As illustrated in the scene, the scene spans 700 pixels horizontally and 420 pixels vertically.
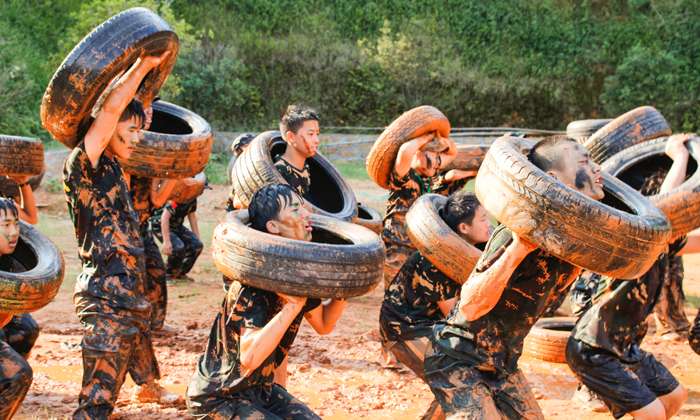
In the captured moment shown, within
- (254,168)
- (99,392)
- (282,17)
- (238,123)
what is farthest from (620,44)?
(99,392)

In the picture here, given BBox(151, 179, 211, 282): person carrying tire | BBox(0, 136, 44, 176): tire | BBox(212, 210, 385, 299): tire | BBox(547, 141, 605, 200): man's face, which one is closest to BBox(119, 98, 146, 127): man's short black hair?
BBox(0, 136, 44, 176): tire

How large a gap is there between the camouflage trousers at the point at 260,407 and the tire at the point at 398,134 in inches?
129

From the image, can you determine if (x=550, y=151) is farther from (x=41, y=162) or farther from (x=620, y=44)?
(x=620, y=44)

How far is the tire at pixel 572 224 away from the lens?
2.43 metres

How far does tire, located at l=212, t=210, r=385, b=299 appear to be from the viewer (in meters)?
2.71

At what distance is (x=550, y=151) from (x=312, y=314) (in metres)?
1.55

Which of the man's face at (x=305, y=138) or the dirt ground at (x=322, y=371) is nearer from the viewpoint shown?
the dirt ground at (x=322, y=371)

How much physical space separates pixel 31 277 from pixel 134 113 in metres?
1.24

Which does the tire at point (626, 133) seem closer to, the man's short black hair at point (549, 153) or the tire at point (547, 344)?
the tire at point (547, 344)

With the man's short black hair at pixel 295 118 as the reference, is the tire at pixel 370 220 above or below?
below

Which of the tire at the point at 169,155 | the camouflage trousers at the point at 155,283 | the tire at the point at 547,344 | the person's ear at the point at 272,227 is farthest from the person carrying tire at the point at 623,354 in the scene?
the camouflage trousers at the point at 155,283

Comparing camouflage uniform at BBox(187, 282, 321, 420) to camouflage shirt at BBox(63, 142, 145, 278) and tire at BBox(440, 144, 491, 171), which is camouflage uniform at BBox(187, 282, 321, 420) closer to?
camouflage shirt at BBox(63, 142, 145, 278)

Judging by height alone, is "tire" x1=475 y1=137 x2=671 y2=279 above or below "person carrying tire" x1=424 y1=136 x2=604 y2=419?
above

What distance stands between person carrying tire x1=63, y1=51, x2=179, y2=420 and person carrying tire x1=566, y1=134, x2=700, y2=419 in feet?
9.78
